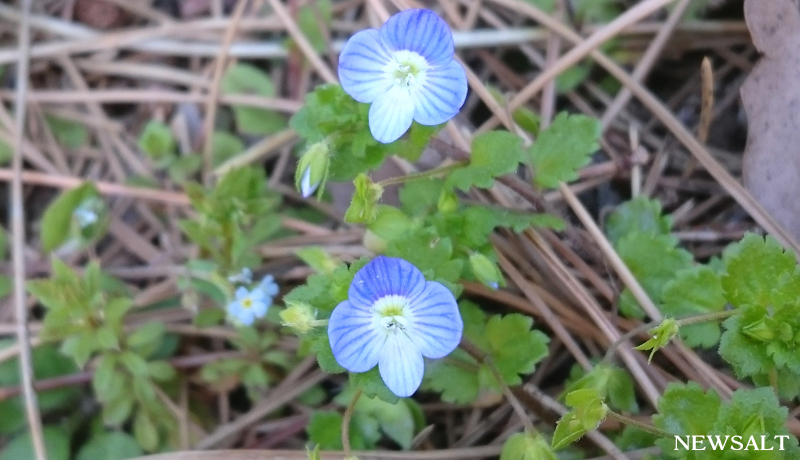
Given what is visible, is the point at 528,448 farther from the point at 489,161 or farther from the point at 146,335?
the point at 146,335

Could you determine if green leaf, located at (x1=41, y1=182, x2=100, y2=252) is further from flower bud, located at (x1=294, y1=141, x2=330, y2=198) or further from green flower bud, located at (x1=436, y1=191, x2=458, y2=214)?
green flower bud, located at (x1=436, y1=191, x2=458, y2=214)

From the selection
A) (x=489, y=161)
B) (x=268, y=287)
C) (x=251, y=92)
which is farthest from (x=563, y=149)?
(x=251, y=92)

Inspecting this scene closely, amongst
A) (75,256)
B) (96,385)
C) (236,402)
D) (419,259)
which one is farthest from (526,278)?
(75,256)

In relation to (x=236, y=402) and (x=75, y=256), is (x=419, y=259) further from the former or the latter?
(x=75, y=256)

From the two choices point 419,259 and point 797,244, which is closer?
point 419,259

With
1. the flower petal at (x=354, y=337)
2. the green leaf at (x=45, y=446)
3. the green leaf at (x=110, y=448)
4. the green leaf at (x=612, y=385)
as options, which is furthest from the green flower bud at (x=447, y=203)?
the green leaf at (x=45, y=446)

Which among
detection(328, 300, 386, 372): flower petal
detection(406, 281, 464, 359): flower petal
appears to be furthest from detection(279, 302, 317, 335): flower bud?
detection(406, 281, 464, 359): flower petal

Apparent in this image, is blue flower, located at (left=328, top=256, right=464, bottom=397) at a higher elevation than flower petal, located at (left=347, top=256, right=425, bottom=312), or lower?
lower

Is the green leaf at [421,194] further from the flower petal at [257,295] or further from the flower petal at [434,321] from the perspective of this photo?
the flower petal at [257,295]
